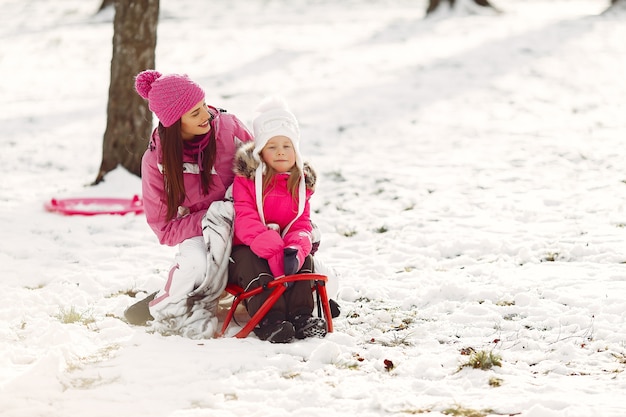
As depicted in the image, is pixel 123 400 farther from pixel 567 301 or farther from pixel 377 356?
pixel 567 301

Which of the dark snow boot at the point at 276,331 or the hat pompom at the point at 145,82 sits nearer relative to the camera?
the dark snow boot at the point at 276,331

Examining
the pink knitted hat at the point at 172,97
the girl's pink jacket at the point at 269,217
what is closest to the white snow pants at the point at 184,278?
the girl's pink jacket at the point at 269,217

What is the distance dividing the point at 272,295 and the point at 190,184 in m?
0.86

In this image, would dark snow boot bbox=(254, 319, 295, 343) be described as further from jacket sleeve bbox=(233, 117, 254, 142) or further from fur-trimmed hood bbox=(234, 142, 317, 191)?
jacket sleeve bbox=(233, 117, 254, 142)

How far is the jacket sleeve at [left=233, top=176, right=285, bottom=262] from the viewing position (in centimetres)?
417

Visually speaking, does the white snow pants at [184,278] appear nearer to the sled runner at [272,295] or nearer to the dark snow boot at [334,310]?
the sled runner at [272,295]

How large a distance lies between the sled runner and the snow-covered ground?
0.51ft

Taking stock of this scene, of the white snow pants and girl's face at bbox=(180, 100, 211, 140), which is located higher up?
girl's face at bbox=(180, 100, 211, 140)

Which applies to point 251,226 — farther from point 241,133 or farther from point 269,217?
point 241,133

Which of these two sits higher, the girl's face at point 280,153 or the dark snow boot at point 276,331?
the girl's face at point 280,153

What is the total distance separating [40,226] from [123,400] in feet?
11.1

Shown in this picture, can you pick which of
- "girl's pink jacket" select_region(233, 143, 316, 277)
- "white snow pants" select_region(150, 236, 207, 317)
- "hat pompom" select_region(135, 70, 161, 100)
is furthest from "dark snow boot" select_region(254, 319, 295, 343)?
"hat pompom" select_region(135, 70, 161, 100)

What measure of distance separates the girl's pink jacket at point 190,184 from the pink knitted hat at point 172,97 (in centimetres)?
18

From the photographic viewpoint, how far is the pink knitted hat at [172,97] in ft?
13.9
